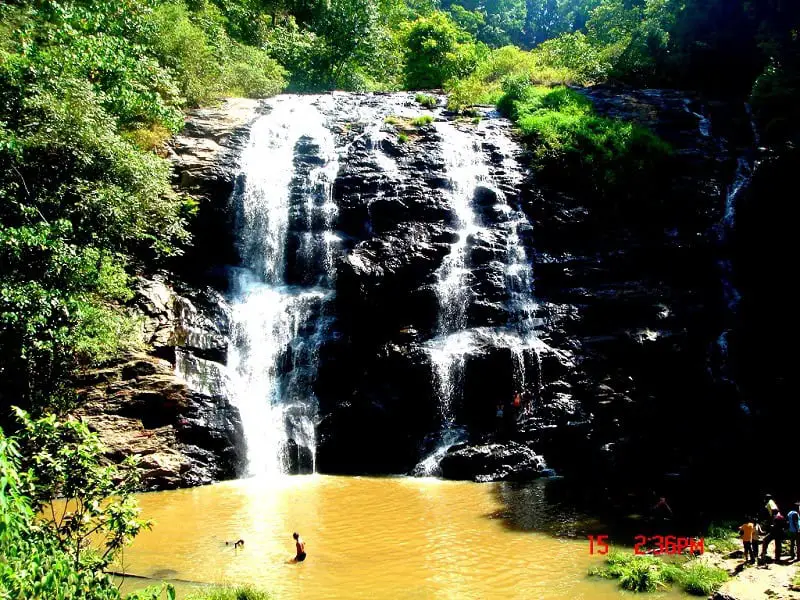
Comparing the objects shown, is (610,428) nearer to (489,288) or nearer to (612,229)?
(489,288)

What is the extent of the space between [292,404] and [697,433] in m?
13.1

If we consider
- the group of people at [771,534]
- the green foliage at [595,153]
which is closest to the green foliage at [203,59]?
the green foliage at [595,153]

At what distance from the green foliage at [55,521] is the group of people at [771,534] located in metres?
10.4

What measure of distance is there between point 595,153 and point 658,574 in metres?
18.7

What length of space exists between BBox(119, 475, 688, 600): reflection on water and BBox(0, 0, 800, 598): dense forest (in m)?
3.62

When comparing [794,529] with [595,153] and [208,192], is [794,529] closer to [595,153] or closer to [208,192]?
[595,153]

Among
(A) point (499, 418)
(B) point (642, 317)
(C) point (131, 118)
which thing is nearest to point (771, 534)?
(A) point (499, 418)

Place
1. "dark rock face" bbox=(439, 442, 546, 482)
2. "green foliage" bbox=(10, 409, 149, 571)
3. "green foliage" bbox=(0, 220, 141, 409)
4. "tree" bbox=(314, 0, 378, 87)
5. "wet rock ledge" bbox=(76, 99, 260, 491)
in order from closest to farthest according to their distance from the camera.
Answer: "green foliage" bbox=(10, 409, 149, 571)
"green foliage" bbox=(0, 220, 141, 409)
"wet rock ledge" bbox=(76, 99, 260, 491)
"dark rock face" bbox=(439, 442, 546, 482)
"tree" bbox=(314, 0, 378, 87)

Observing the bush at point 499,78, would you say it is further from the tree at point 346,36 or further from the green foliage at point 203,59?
the green foliage at point 203,59

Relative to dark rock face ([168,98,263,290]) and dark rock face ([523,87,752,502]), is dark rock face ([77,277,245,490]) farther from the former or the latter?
dark rock face ([523,87,752,502])

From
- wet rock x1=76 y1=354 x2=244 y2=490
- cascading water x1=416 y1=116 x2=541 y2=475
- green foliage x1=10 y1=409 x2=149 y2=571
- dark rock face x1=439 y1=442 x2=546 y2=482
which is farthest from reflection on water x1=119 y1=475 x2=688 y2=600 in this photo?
green foliage x1=10 y1=409 x2=149 y2=571

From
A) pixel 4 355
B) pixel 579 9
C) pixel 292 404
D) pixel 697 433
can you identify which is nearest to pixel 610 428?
pixel 697 433

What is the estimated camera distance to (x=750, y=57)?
97.8 feet

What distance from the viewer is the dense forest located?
636 centimetres
